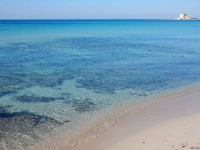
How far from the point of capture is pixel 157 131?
31.8 ft

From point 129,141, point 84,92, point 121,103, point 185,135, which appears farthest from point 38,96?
point 185,135

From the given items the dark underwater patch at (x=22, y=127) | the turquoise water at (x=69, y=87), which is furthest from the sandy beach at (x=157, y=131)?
the dark underwater patch at (x=22, y=127)

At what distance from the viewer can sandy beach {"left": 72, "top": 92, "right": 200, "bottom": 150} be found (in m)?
8.48

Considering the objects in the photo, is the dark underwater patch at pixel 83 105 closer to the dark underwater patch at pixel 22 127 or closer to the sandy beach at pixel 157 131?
the dark underwater patch at pixel 22 127

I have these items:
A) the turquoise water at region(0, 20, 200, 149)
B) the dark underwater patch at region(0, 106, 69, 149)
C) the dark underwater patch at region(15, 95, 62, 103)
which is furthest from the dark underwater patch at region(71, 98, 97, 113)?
the dark underwater patch at region(0, 106, 69, 149)

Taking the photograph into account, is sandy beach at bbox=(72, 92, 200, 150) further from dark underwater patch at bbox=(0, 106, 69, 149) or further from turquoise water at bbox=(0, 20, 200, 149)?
dark underwater patch at bbox=(0, 106, 69, 149)

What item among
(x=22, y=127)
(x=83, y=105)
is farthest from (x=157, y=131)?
(x=22, y=127)

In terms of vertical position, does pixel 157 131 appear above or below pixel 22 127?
above

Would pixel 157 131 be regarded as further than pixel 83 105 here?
No

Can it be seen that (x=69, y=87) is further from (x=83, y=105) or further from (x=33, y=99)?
(x=83, y=105)

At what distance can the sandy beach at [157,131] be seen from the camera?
8.48 metres

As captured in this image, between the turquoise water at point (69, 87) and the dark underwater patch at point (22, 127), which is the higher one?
the turquoise water at point (69, 87)

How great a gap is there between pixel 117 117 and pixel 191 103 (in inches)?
180

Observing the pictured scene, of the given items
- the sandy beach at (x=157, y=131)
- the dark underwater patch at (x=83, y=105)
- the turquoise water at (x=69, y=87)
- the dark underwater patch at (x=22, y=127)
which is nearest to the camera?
the sandy beach at (x=157, y=131)
